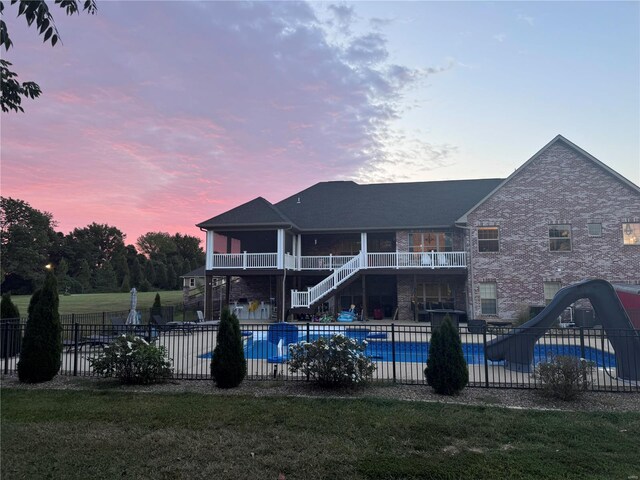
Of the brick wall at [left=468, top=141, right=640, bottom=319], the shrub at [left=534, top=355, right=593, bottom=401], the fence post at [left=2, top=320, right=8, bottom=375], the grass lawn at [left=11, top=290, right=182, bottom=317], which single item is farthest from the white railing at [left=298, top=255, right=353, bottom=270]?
the shrub at [left=534, top=355, right=593, bottom=401]

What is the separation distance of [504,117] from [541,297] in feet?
33.8

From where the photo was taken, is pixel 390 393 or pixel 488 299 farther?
pixel 488 299

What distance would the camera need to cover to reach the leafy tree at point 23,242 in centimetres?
5866

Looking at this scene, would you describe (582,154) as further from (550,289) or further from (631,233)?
(550,289)

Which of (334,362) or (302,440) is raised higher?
(334,362)

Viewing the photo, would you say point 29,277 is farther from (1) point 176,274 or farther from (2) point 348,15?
(2) point 348,15

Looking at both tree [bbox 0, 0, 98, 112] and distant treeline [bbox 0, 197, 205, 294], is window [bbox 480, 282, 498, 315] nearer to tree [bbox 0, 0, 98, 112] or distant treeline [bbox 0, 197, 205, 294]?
tree [bbox 0, 0, 98, 112]

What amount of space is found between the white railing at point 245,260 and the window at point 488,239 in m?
11.8

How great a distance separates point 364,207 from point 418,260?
18.0 ft

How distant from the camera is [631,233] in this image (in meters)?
21.3

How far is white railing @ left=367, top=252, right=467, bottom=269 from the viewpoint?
903 inches

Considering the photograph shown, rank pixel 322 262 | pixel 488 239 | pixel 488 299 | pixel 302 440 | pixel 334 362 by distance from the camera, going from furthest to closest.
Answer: pixel 322 262 < pixel 488 239 < pixel 488 299 < pixel 334 362 < pixel 302 440

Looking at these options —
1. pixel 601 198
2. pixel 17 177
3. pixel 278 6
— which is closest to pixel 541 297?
pixel 601 198

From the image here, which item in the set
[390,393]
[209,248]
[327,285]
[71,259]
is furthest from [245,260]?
[71,259]
